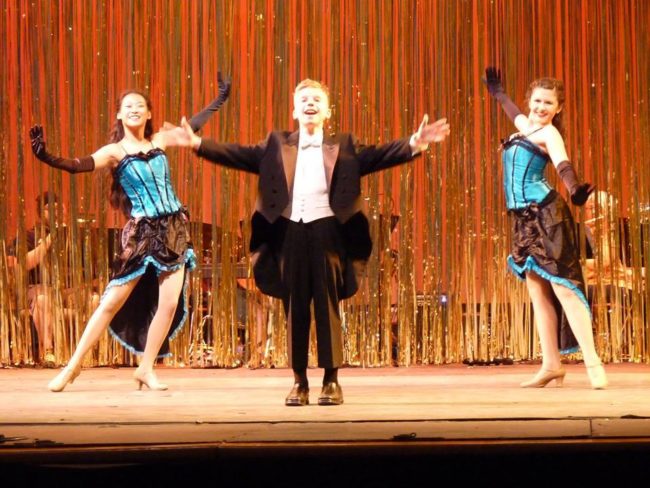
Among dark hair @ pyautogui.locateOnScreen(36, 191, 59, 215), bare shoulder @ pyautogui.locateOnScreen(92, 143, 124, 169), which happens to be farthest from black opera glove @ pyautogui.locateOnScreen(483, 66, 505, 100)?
dark hair @ pyautogui.locateOnScreen(36, 191, 59, 215)

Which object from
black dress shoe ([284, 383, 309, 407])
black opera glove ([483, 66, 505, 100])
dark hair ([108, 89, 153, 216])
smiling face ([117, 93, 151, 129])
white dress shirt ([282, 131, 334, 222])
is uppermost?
black opera glove ([483, 66, 505, 100])

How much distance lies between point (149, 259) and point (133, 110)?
2.10 feet

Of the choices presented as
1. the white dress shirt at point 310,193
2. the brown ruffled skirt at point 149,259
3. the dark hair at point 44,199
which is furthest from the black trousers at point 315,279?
the dark hair at point 44,199

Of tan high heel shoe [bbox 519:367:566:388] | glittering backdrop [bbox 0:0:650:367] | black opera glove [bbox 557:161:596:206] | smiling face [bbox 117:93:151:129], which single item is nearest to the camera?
black opera glove [bbox 557:161:596:206]

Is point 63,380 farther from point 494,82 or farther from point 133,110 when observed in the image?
point 494,82

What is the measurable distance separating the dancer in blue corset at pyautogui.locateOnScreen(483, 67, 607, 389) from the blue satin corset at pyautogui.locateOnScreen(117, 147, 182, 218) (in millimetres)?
1447

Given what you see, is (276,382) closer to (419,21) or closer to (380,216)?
(380,216)

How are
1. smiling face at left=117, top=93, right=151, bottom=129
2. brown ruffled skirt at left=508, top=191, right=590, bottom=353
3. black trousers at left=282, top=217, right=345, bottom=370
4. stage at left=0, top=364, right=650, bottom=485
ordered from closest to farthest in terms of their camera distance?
stage at left=0, top=364, right=650, bottom=485
black trousers at left=282, top=217, right=345, bottom=370
brown ruffled skirt at left=508, top=191, right=590, bottom=353
smiling face at left=117, top=93, right=151, bottom=129

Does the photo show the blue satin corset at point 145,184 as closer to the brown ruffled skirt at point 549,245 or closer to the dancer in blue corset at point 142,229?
the dancer in blue corset at point 142,229

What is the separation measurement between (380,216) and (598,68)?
1.48 meters

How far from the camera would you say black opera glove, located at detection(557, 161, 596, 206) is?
4270 millimetres

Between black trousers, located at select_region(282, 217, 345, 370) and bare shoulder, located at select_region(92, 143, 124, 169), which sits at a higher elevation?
bare shoulder, located at select_region(92, 143, 124, 169)

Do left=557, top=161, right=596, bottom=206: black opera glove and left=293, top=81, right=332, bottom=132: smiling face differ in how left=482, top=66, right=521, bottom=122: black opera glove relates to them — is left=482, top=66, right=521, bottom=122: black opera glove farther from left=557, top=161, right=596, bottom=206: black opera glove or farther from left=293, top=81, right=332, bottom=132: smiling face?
left=293, top=81, right=332, bottom=132: smiling face

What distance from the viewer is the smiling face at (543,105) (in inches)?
185
